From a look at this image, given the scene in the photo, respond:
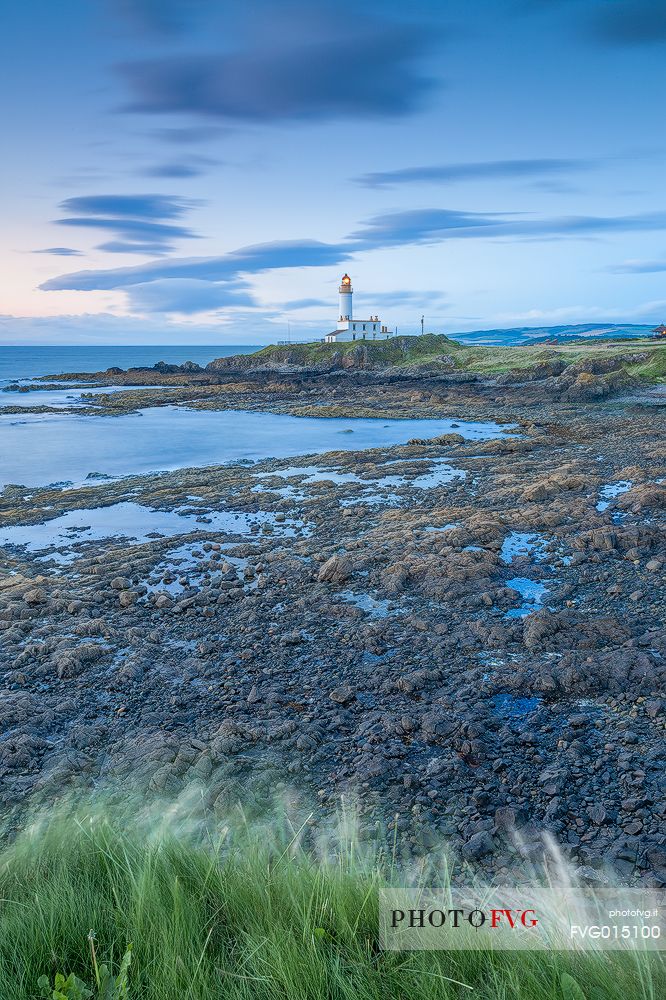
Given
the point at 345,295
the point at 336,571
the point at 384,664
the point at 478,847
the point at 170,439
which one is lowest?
the point at 478,847

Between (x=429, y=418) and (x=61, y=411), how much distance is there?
3009 centimetres

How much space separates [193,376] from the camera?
2943 inches

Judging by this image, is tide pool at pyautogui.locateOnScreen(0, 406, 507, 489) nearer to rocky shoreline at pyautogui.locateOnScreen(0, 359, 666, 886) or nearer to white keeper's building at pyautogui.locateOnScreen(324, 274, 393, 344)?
rocky shoreline at pyautogui.locateOnScreen(0, 359, 666, 886)

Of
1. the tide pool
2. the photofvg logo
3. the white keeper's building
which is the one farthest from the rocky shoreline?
the white keeper's building

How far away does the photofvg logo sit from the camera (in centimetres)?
235

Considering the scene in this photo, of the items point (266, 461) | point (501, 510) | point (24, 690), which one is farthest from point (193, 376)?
point (24, 690)

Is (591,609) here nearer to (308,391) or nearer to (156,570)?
(156,570)

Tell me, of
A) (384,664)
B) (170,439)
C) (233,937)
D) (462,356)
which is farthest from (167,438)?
(462,356)

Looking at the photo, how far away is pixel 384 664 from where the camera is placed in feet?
26.6

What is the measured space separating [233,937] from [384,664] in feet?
18.5

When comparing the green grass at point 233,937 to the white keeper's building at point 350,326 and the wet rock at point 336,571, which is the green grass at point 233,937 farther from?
the white keeper's building at point 350,326

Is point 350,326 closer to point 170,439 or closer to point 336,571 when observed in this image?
point 170,439

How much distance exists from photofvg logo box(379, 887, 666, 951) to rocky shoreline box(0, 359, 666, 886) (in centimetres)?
230

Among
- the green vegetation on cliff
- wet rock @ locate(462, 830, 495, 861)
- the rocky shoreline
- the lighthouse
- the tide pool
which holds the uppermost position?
the lighthouse
